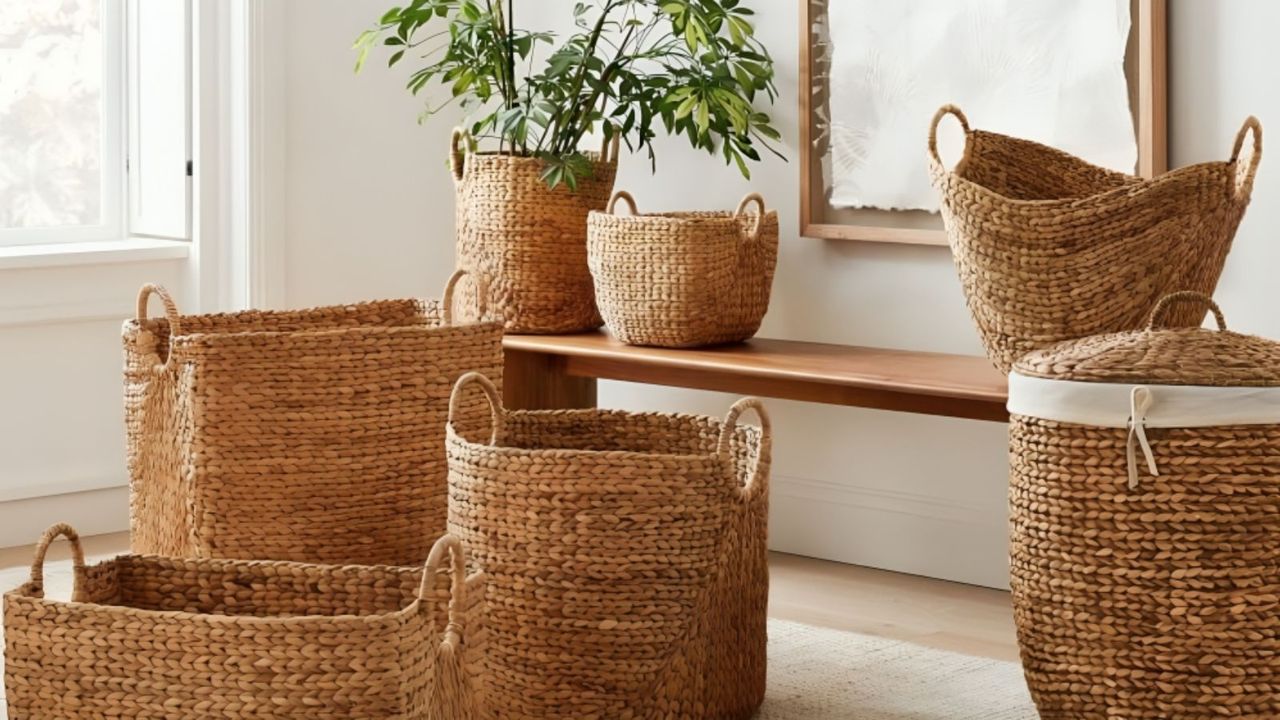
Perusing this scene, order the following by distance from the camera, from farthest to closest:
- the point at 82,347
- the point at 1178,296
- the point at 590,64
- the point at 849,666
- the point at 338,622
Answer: the point at 82,347, the point at 590,64, the point at 849,666, the point at 1178,296, the point at 338,622

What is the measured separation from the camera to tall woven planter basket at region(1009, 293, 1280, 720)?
7.10ft

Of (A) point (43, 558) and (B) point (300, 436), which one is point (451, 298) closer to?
(B) point (300, 436)

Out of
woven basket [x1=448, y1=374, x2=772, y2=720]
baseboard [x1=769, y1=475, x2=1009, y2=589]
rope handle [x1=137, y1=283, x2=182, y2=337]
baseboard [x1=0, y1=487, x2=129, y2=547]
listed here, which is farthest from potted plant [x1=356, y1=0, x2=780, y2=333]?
woven basket [x1=448, y1=374, x2=772, y2=720]

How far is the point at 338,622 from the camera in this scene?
69.4 inches

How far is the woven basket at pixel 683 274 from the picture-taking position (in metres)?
3.31

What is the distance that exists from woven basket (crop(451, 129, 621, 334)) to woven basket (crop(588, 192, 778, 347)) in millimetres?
140

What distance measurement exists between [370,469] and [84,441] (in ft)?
4.80

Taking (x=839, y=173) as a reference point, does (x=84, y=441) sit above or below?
below

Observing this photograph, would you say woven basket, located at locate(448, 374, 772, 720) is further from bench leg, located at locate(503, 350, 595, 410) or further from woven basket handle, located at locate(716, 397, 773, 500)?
bench leg, located at locate(503, 350, 595, 410)

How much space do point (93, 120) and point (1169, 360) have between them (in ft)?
8.97

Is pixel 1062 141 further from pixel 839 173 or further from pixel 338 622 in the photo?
pixel 338 622

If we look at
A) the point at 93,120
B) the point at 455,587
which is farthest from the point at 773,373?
the point at 93,120

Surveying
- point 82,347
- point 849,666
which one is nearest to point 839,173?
point 849,666

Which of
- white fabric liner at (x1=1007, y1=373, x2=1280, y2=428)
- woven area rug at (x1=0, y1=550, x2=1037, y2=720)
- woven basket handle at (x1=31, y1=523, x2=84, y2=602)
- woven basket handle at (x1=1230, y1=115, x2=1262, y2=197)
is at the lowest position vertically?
woven area rug at (x1=0, y1=550, x2=1037, y2=720)
